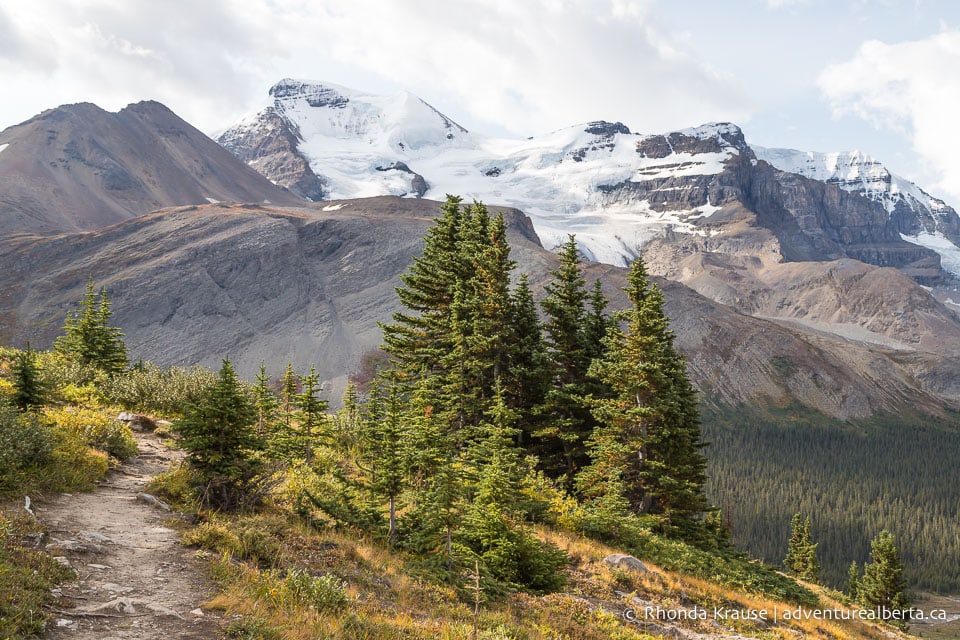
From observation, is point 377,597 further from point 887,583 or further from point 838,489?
point 838,489

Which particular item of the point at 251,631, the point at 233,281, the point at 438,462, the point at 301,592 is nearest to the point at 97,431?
the point at 438,462

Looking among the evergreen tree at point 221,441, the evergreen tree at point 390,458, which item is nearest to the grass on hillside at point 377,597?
the evergreen tree at point 221,441

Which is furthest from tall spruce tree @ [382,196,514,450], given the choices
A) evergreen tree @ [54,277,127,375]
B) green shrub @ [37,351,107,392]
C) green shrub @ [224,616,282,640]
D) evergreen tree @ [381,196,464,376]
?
green shrub @ [224,616,282,640]

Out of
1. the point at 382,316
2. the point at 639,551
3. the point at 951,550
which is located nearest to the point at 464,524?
the point at 639,551

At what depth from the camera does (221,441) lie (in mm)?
11516

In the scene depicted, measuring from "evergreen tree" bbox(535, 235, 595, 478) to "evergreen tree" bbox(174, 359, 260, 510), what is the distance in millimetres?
14525

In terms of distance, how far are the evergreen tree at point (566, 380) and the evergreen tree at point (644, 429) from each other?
1.57 metres

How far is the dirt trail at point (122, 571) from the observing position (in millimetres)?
6809

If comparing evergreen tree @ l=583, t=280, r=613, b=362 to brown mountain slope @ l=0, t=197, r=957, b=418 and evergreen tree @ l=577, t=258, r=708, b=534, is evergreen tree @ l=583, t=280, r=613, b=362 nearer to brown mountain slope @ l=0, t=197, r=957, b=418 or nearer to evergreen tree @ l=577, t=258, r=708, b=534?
evergreen tree @ l=577, t=258, r=708, b=534

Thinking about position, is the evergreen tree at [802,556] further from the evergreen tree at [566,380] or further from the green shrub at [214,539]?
the green shrub at [214,539]

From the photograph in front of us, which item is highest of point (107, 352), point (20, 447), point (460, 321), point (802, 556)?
point (460, 321)

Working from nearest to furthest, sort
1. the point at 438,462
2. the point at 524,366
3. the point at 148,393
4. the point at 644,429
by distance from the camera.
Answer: the point at 438,462, the point at 148,393, the point at 644,429, the point at 524,366

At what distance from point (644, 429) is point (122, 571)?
18.7m

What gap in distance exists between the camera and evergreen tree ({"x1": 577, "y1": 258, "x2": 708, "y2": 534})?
2197 centimetres
